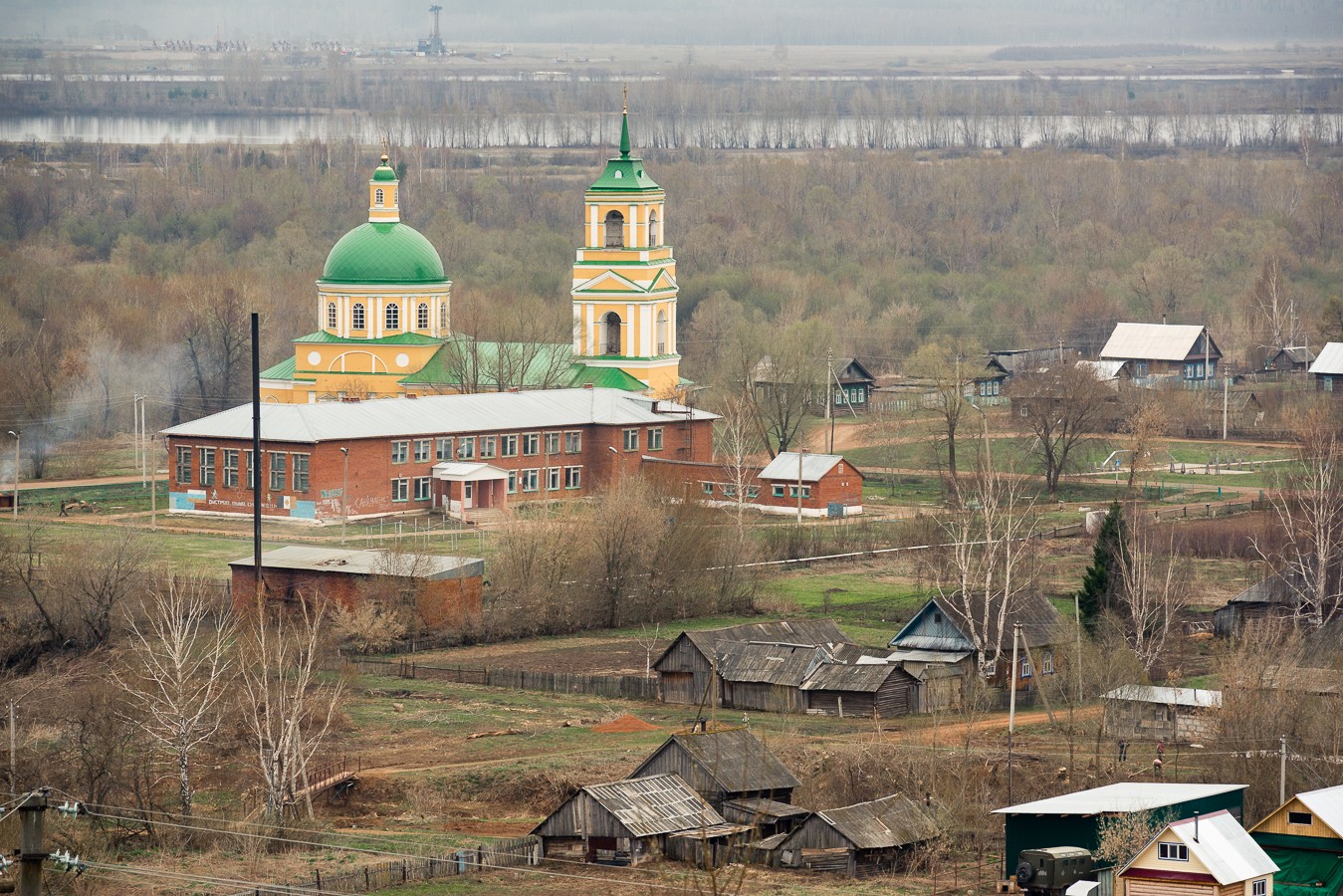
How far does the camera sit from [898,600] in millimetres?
43156

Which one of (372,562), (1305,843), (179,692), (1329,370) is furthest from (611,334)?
(1305,843)

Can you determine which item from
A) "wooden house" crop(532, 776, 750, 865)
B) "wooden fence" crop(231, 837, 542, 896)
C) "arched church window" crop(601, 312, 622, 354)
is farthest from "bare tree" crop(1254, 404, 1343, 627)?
"arched church window" crop(601, 312, 622, 354)

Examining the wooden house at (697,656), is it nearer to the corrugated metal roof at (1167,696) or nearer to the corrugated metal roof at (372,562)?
the corrugated metal roof at (372,562)

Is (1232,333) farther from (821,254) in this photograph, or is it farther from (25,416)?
(25,416)

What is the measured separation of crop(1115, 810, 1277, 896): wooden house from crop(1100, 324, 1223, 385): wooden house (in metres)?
52.5

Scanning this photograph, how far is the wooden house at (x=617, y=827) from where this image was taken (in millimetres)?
26786

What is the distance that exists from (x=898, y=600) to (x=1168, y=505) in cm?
1107

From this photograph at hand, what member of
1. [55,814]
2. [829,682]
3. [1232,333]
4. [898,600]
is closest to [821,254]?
[1232,333]

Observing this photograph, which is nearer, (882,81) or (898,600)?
(898,600)

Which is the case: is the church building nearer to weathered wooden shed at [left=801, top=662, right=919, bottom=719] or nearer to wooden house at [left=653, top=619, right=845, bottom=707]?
wooden house at [left=653, top=619, right=845, bottom=707]

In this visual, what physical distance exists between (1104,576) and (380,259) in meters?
28.3

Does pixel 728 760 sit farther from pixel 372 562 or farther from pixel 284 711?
pixel 372 562

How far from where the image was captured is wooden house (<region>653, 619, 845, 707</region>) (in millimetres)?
35719

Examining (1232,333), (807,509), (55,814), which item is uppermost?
(1232,333)
